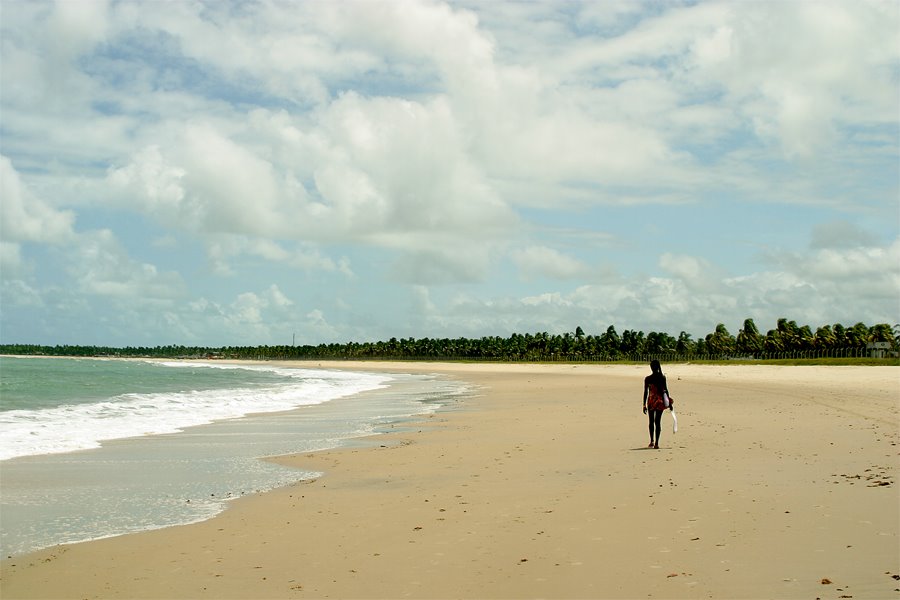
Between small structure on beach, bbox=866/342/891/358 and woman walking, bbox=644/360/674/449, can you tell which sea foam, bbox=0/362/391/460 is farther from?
small structure on beach, bbox=866/342/891/358

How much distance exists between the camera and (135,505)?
12.2 metres

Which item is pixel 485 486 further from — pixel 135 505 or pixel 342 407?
pixel 342 407

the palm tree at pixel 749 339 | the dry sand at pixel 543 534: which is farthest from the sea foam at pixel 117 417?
the palm tree at pixel 749 339

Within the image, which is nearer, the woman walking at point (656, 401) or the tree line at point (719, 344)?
the woman walking at point (656, 401)

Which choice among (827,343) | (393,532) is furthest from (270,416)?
(827,343)

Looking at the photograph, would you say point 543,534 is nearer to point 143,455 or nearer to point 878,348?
point 143,455

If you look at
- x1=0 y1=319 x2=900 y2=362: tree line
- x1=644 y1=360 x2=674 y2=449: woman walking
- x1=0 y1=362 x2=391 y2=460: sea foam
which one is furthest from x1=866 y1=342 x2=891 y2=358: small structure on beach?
x1=644 y1=360 x2=674 y2=449: woman walking

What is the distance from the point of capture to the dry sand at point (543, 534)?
7.48 metres

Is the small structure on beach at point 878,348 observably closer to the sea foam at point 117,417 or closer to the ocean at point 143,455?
the sea foam at point 117,417

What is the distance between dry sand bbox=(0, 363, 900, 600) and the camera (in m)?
7.48

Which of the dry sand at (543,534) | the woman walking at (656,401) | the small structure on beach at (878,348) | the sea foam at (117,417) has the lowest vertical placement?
the sea foam at (117,417)

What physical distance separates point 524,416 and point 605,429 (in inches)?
243

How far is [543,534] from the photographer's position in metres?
9.30

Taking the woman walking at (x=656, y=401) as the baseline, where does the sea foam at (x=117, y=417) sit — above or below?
below
